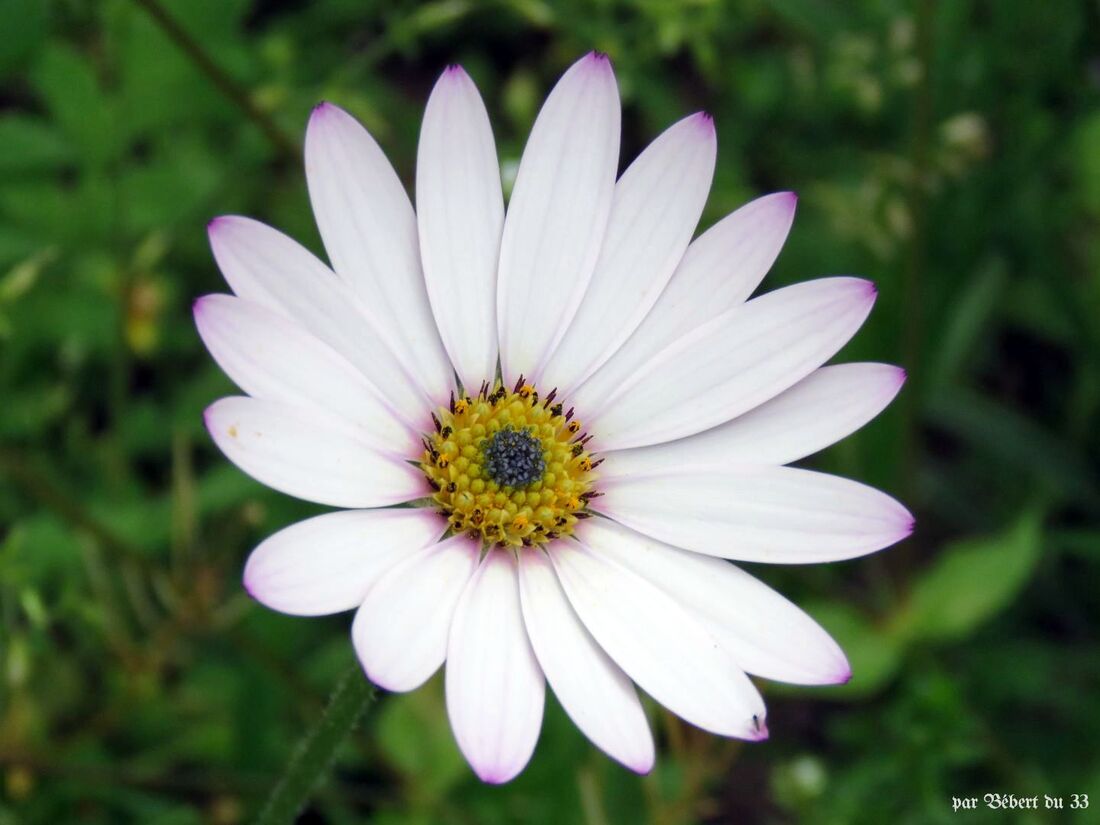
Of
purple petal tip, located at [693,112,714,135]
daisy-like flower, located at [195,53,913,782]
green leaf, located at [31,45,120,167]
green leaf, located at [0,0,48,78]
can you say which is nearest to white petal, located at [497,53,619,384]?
daisy-like flower, located at [195,53,913,782]

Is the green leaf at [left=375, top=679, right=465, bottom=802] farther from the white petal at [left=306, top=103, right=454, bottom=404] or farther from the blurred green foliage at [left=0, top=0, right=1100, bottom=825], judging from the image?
the white petal at [left=306, top=103, right=454, bottom=404]

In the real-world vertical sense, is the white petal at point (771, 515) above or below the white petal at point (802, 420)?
below

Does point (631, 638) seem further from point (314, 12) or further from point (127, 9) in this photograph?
point (314, 12)

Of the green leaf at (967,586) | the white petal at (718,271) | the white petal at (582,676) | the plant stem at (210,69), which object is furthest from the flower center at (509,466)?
the green leaf at (967,586)

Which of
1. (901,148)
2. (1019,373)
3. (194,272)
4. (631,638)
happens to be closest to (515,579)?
(631,638)

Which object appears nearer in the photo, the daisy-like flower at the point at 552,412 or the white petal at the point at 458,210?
the daisy-like flower at the point at 552,412

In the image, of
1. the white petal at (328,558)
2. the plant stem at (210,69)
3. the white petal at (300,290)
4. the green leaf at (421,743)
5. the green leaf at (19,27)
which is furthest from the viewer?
the green leaf at (421,743)

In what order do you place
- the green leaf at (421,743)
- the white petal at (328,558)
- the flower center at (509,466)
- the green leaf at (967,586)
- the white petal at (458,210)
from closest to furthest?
the white petal at (328,558)
the white petal at (458,210)
the flower center at (509,466)
the green leaf at (421,743)
the green leaf at (967,586)

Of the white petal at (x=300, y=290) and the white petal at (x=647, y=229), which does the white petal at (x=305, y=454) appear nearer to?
the white petal at (x=300, y=290)
